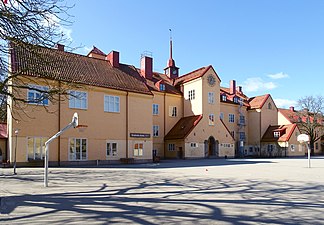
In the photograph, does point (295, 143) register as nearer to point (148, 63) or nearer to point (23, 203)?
point (148, 63)

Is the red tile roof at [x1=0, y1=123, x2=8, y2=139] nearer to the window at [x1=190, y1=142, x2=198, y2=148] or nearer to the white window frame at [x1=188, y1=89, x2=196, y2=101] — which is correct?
the window at [x1=190, y1=142, x2=198, y2=148]

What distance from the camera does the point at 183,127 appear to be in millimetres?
41656

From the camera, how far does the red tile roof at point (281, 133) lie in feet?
167

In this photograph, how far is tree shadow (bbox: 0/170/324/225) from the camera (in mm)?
7223

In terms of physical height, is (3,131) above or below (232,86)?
below

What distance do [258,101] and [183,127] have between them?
63.4ft

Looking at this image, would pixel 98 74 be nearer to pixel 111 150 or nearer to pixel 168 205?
pixel 111 150

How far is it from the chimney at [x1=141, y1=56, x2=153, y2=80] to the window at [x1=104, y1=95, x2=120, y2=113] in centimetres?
1340

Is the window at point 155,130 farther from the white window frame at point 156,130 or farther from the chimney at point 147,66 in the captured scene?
the chimney at point 147,66

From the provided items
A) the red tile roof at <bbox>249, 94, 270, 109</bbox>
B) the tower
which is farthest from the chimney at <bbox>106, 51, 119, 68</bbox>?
the red tile roof at <bbox>249, 94, 270, 109</bbox>

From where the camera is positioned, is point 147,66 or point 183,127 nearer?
point 183,127

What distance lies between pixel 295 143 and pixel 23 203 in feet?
165

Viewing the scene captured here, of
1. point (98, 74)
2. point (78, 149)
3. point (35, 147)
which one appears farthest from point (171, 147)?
point (35, 147)

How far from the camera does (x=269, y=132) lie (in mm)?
53469
